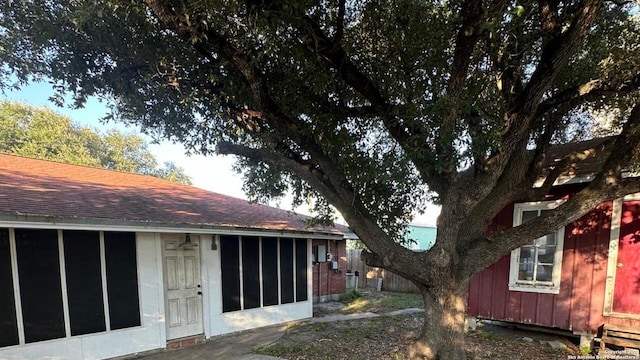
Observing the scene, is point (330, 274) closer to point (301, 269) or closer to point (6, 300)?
point (301, 269)

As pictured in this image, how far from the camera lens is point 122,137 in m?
27.3

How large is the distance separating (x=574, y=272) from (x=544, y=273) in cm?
51

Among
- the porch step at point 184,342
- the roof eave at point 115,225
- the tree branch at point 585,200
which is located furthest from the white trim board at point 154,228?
the tree branch at point 585,200

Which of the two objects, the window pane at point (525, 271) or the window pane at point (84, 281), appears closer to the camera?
the window pane at point (84, 281)

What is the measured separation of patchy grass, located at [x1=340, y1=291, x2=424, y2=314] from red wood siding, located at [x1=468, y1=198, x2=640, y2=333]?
386cm

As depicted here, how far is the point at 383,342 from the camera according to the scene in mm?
6297

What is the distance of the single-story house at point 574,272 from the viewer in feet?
18.1

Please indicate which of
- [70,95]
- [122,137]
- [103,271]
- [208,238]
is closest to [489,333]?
[208,238]

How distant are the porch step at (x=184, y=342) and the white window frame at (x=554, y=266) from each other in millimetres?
6543

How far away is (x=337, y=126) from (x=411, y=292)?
1009cm

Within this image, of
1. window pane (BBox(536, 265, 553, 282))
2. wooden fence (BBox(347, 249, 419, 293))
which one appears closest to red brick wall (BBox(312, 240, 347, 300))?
wooden fence (BBox(347, 249, 419, 293))

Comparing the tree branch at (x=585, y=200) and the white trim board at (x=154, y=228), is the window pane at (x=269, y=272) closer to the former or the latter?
the white trim board at (x=154, y=228)

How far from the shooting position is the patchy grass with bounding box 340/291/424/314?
9.87m

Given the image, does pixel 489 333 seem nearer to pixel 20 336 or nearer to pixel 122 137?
pixel 20 336
